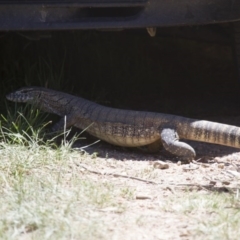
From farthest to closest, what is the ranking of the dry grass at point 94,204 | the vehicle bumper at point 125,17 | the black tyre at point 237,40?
the black tyre at point 237,40 < the vehicle bumper at point 125,17 < the dry grass at point 94,204

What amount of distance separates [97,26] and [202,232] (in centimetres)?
247

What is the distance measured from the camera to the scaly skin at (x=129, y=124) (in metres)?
5.93

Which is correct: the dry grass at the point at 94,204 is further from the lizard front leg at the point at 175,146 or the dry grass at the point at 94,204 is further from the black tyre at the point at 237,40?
the black tyre at the point at 237,40

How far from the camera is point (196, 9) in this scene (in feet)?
18.9

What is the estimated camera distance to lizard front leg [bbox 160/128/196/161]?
5922 mm

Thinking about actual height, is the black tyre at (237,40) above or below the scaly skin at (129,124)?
above

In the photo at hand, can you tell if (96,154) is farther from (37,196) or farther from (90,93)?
(90,93)

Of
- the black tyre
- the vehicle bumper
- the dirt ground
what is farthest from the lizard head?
the black tyre

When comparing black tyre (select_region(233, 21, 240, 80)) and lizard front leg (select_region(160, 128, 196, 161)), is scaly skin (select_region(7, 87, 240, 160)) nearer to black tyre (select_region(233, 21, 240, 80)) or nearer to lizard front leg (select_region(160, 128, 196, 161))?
lizard front leg (select_region(160, 128, 196, 161))

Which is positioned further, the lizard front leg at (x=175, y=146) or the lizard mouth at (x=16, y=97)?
the lizard mouth at (x=16, y=97)

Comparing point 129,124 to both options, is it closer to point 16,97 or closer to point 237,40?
point 16,97

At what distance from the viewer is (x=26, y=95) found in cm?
664

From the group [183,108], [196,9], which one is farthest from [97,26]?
[183,108]

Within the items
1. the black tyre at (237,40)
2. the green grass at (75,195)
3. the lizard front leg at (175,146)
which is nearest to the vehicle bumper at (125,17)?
the black tyre at (237,40)
